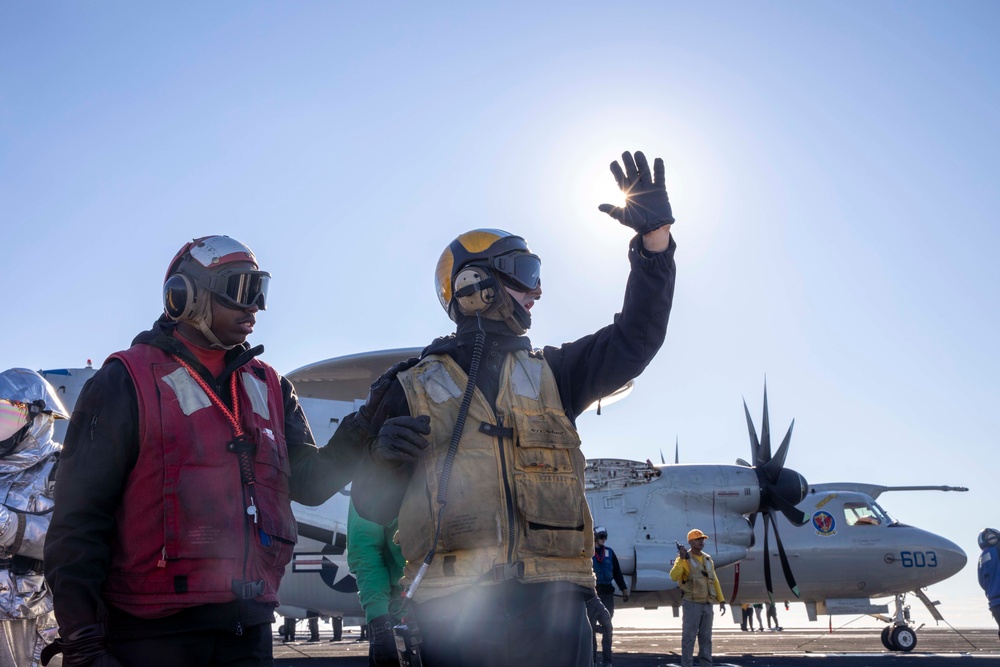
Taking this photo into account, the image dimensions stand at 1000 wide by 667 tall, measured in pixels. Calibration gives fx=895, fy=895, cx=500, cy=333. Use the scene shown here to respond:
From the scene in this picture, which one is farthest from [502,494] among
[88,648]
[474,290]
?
[88,648]

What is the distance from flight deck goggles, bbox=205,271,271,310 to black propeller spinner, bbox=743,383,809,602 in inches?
633

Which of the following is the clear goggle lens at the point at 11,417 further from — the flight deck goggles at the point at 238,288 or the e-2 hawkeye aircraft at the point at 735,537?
the e-2 hawkeye aircraft at the point at 735,537

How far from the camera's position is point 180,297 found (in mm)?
3404

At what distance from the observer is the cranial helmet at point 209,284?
3420 mm

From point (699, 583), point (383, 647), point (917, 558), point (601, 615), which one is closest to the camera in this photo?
point (383, 647)

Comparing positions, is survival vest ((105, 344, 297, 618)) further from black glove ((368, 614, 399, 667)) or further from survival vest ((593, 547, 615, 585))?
survival vest ((593, 547, 615, 585))

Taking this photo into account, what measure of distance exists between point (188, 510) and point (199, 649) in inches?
17.9

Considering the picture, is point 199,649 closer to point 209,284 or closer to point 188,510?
point 188,510

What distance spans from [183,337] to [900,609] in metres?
19.2

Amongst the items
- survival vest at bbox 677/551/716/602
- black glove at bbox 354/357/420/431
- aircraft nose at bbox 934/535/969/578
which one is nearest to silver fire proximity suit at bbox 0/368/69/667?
black glove at bbox 354/357/420/431

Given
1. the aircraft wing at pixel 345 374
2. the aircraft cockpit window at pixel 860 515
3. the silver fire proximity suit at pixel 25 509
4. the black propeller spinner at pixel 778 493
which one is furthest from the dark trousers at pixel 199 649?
the aircraft cockpit window at pixel 860 515

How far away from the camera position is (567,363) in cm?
329

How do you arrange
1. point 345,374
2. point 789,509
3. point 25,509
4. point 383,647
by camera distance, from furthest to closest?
point 789,509, point 345,374, point 383,647, point 25,509

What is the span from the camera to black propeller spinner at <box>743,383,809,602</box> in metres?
17.9
